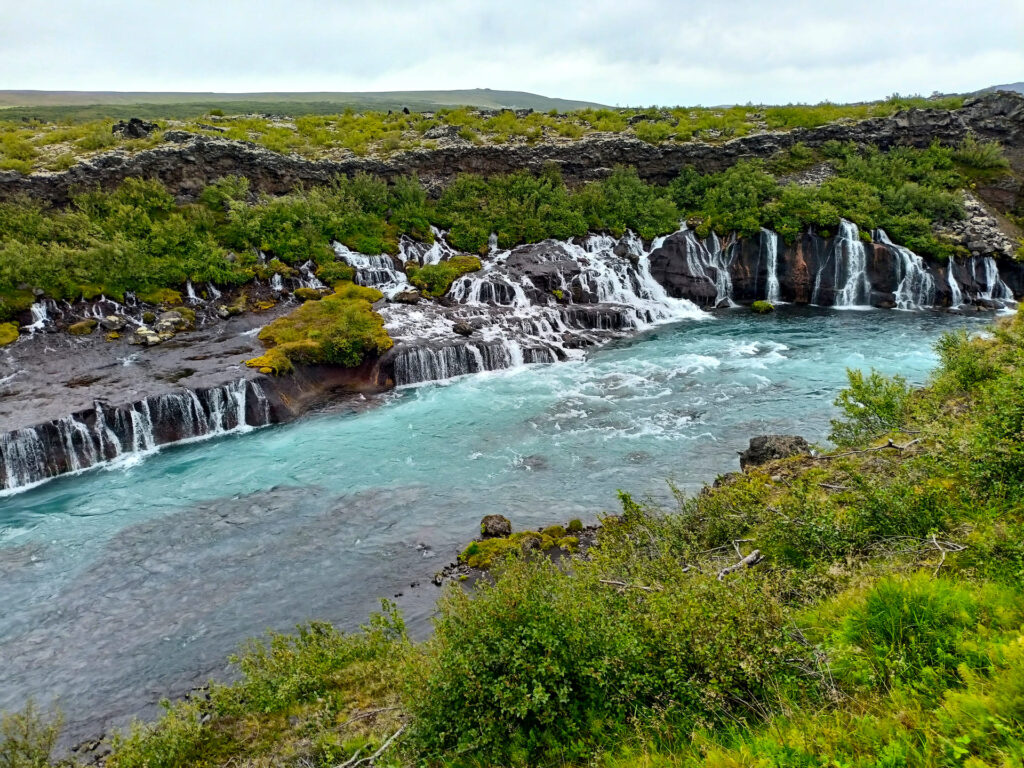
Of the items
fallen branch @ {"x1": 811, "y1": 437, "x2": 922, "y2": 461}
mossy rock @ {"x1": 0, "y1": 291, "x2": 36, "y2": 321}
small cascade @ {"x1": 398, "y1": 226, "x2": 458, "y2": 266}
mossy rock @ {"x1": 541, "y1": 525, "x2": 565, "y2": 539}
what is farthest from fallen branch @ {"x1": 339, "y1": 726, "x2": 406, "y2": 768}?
small cascade @ {"x1": 398, "y1": 226, "x2": 458, "y2": 266}

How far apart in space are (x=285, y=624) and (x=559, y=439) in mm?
11750

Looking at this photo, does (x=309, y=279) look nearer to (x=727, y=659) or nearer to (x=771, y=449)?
(x=771, y=449)

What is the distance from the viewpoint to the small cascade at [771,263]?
39469 millimetres

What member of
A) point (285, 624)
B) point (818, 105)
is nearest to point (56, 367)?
point (285, 624)

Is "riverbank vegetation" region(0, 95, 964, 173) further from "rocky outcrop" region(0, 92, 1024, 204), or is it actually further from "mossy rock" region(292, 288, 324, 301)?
"mossy rock" region(292, 288, 324, 301)

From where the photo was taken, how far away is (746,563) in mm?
7758

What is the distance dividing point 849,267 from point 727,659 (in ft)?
135

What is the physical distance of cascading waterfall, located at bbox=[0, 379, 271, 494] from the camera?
778 inches

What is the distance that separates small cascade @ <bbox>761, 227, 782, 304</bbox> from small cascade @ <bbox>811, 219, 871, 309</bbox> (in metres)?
3.11

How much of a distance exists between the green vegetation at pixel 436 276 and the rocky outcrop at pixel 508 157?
13935 mm

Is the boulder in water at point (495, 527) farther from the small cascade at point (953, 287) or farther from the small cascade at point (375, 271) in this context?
the small cascade at point (953, 287)

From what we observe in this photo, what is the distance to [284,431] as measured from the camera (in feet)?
76.3

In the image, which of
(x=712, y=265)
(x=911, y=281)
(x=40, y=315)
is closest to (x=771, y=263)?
(x=712, y=265)

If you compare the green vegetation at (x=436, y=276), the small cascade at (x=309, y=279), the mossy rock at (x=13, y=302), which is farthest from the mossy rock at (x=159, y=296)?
the green vegetation at (x=436, y=276)
